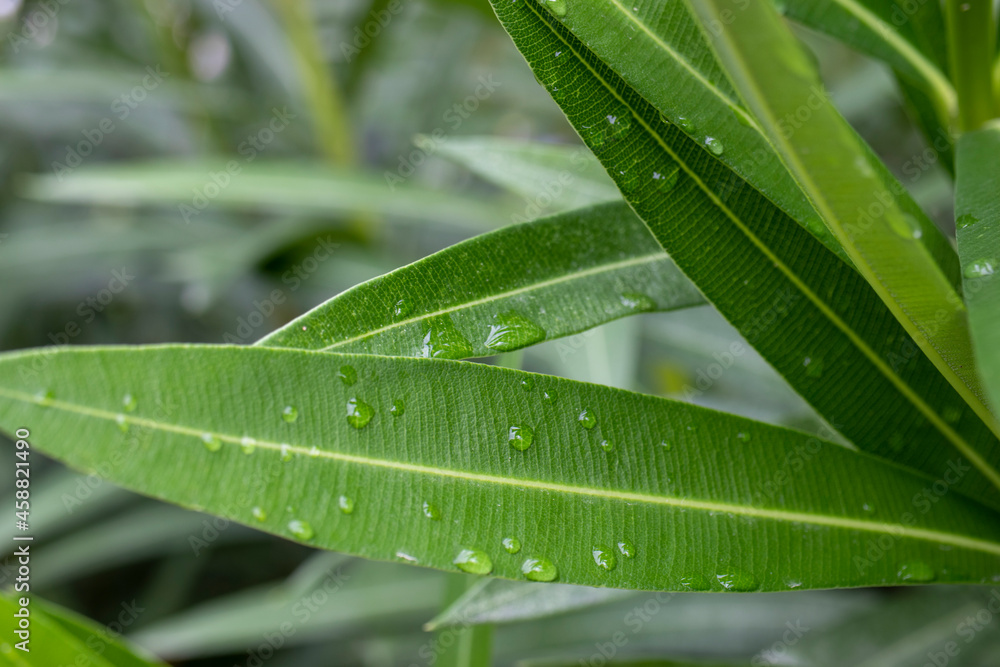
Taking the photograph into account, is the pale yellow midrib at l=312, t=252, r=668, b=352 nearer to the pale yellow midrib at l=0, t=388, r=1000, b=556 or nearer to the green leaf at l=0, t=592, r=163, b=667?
the pale yellow midrib at l=0, t=388, r=1000, b=556

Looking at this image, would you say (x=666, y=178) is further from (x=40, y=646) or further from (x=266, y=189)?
(x=266, y=189)

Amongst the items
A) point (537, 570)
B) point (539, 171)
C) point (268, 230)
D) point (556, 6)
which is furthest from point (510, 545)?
point (268, 230)

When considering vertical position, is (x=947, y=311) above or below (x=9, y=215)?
below

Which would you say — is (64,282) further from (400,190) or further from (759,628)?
(759,628)

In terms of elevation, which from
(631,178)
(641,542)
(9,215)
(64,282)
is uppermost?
(9,215)

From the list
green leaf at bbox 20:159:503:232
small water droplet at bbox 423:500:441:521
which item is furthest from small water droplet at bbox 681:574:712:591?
green leaf at bbox 20:159:503:232

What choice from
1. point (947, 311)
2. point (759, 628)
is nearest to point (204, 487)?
point (947, 311)
